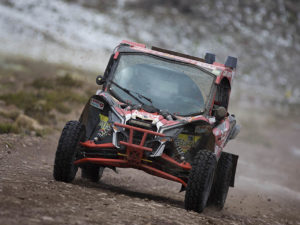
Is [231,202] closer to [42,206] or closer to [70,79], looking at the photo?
[42,206]

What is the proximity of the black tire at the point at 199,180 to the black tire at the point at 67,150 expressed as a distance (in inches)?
62.2

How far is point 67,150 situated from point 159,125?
1.26 metres

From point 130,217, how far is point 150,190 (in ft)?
14.3

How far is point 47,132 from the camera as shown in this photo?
46.7 feet

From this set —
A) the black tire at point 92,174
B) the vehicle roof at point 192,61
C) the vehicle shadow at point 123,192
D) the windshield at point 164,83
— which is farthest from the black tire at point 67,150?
the vehicle roof at point 192,61

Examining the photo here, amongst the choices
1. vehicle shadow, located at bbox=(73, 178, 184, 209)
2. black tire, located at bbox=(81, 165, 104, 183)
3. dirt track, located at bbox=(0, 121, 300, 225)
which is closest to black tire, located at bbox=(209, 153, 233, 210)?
dirt track, located at bbox=(0, 121, 300, 225)

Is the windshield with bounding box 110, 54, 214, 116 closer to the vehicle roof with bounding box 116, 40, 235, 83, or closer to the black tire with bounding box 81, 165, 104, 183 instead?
Result: the vehicle roof with bounding box 116, 40, 235, 83

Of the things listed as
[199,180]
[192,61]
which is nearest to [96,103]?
[192,61]

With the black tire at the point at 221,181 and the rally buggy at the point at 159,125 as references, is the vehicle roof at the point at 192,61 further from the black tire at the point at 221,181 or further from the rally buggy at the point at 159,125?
the black tire at the point at 221,181

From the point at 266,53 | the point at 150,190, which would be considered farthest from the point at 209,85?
the point at 266,53

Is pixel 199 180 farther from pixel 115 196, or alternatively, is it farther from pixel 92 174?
pixel 92 174

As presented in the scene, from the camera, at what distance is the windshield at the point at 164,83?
8.52 meters

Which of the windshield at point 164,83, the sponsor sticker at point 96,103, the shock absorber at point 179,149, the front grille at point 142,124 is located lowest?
the shock absorber at point 179,149

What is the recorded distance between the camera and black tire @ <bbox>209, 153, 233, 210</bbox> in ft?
30.7
